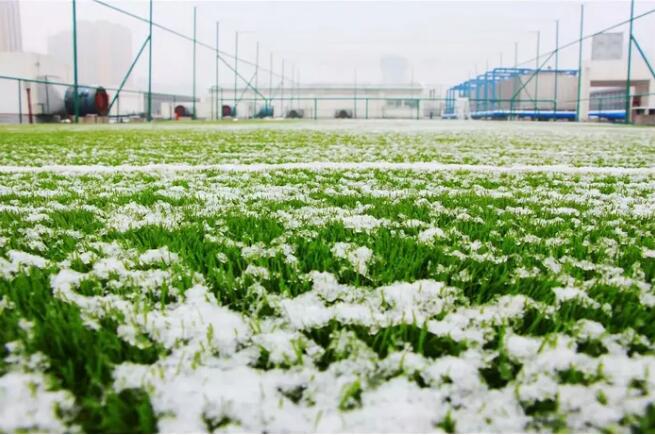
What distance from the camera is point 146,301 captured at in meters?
1.03

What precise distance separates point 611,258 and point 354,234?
26.7 inches

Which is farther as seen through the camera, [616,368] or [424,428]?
[616,368]

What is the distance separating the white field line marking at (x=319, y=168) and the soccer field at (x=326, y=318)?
1.41m

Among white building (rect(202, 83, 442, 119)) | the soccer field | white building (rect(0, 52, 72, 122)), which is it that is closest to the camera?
the soccer field

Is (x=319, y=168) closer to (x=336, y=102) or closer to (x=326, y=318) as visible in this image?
(x=326, y=318)

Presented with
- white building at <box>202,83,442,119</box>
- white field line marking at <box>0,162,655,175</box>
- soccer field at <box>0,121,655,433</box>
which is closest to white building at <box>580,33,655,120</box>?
white building at <box>202,83,442,119</box>

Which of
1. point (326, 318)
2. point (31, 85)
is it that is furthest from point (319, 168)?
point (31, 85)

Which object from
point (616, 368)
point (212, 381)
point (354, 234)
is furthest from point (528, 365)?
point (354, 234)

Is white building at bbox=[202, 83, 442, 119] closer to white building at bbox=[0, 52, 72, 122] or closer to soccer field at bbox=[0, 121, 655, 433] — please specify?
white building at bbox=[0, 52, 72, 122]

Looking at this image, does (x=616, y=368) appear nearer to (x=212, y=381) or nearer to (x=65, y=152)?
(x=212, y=381)

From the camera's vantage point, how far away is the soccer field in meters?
0.70

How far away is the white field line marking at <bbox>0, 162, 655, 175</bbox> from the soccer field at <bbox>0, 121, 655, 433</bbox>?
1406 mm

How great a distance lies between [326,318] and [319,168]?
264cm

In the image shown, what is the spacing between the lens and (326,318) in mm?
955
